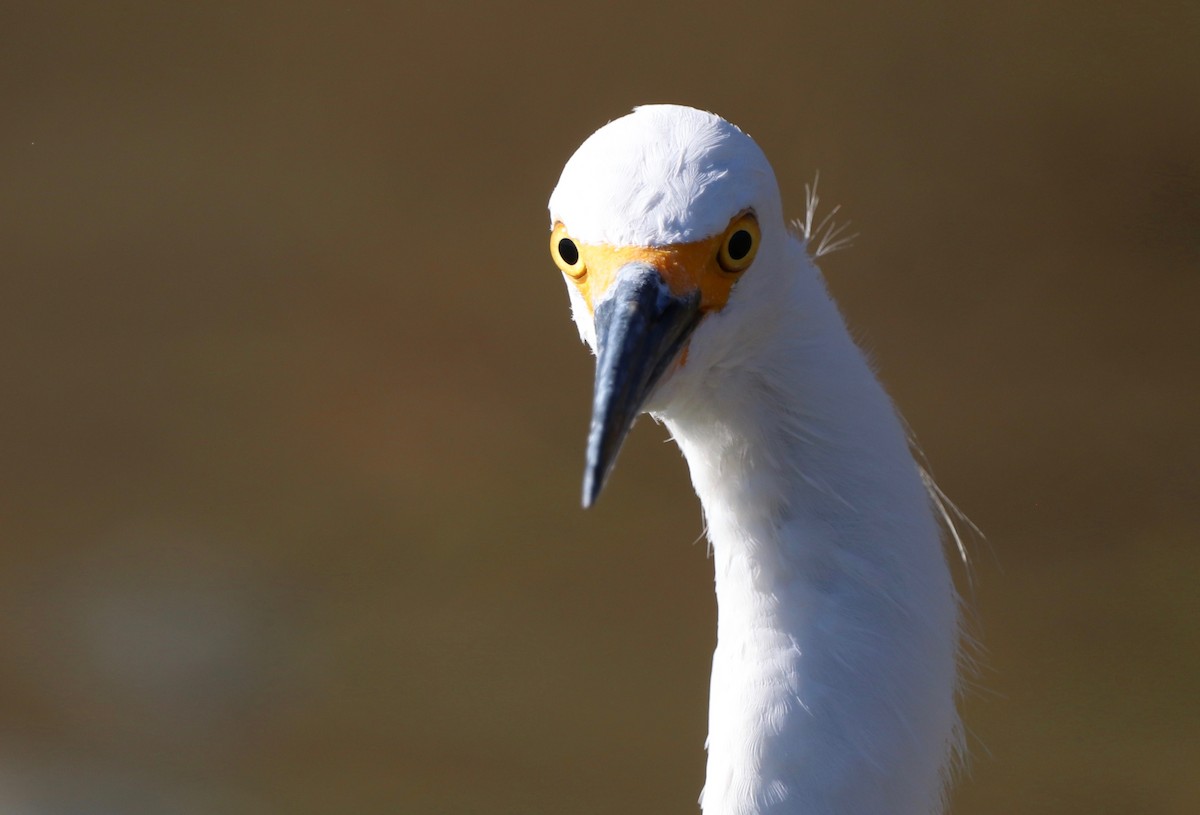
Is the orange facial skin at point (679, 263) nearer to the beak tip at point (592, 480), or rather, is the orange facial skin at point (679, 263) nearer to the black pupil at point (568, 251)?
the black pupil at point (568, 251)

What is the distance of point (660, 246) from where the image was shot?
1.07 meters

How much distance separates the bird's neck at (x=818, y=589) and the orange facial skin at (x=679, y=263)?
10cm

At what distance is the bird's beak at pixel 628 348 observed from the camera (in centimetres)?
101

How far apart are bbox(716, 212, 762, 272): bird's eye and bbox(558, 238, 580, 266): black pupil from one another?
12cm

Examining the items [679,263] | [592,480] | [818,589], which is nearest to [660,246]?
[679,263]

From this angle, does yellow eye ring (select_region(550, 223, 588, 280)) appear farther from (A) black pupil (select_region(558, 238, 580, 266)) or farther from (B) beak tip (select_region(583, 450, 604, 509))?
(B) beak tip (select_region(583, 450, 604, 509))

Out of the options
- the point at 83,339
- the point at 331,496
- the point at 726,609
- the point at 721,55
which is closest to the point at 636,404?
the point at 726,609

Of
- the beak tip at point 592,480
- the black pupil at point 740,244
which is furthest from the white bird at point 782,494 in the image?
the beak tip at point 592,480

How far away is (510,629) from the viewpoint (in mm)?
3252

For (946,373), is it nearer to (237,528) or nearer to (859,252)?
(859,252)

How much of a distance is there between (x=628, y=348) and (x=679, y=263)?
0.30ft

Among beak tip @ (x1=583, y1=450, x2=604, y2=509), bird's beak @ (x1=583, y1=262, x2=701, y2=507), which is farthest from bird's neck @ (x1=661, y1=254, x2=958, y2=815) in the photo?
beak tip @ (x1=583, y1=450, x2=604, y2=509)

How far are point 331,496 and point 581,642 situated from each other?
83cm

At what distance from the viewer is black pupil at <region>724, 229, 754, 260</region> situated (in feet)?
3.64
